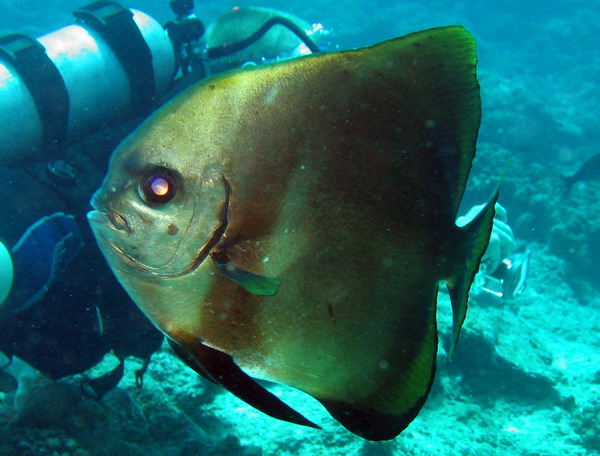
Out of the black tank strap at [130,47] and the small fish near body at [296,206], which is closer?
the small fish near body at [296,206]

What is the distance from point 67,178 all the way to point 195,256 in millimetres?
2255

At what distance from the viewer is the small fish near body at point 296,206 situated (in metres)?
0.82

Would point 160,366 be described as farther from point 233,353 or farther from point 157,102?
point 233,353

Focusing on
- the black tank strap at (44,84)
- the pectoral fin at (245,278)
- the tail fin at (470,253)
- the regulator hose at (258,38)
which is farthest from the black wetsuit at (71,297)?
the tail fin at (470,253)

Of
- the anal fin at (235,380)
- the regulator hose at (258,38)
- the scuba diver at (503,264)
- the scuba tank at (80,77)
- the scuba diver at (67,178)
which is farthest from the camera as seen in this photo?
the scuba diver at (503,264)

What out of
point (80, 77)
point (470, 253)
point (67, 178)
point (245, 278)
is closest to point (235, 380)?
point (245, 278)

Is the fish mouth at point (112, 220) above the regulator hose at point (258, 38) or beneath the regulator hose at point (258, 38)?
beneath

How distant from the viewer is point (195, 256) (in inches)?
31.9

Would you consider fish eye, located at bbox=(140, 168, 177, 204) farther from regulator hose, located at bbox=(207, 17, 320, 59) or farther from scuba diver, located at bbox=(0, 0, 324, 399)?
regulator hose, located at bbox=(207, 17, 320, 59)

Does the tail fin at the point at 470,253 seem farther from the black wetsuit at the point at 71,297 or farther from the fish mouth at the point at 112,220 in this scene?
the black wetsuit at the point at 71,297

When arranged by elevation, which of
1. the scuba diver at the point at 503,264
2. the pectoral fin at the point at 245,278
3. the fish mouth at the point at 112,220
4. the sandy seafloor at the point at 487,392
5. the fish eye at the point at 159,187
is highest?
the fish eye at the point at 159,187

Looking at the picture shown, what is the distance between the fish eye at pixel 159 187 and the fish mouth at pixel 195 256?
8cm

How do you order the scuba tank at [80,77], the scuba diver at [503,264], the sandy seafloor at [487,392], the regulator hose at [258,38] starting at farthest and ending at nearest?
Answer: the scuba diver at [503,264], the regulator hose at [258,38], the sandy seafloor at [487,392], the scuba tank at [80,77]

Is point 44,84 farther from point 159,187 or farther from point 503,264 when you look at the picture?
point 503,264
